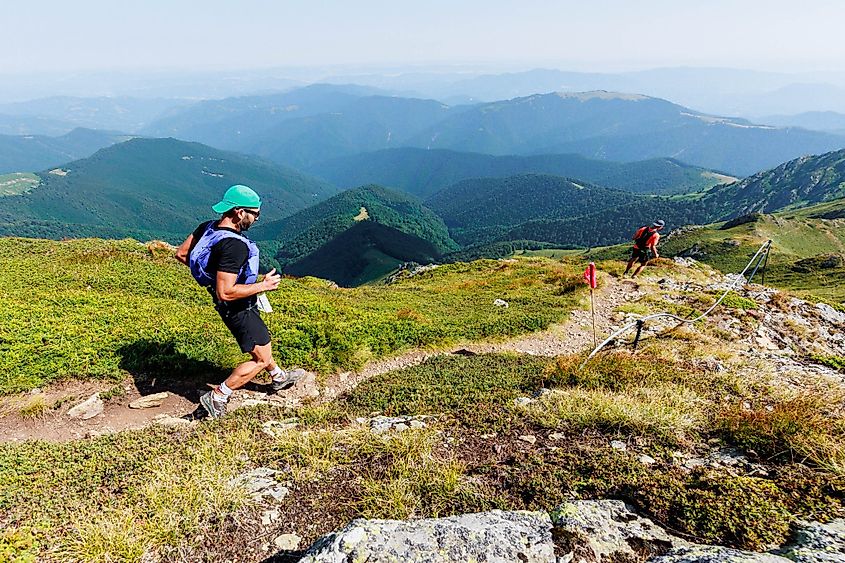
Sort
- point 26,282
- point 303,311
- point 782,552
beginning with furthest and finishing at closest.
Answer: point 26,282 < point 303,311 < point 782,552

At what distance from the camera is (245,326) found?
24.8 feet

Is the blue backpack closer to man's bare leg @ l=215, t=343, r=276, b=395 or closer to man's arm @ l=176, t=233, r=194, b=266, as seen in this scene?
man's arm @ l=176, t=233, r=194, b=266

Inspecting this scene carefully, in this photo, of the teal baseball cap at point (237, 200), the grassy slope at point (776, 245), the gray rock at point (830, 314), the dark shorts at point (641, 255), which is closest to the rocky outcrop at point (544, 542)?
the teal baseball cap at point (237, 200)

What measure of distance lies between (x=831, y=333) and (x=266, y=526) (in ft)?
71.8

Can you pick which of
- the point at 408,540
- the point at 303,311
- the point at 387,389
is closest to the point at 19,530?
the point at 408,540

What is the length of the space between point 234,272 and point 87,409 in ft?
14.7

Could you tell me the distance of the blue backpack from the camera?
22.4 feet

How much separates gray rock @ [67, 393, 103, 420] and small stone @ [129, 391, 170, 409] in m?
0.53

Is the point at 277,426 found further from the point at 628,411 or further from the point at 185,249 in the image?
the point at 628,411

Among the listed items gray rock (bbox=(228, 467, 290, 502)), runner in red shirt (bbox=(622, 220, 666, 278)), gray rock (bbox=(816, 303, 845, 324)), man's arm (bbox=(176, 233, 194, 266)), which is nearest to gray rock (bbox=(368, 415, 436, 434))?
gray rock (bbox=(228, 467, 290, 502))

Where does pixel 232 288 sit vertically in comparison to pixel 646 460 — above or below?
→ above

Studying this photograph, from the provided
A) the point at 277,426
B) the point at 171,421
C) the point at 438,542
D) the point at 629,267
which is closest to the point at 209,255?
the point at 277,426

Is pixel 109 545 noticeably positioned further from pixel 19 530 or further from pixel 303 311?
pixel 303 311

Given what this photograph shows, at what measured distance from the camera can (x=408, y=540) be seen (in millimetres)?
3898
